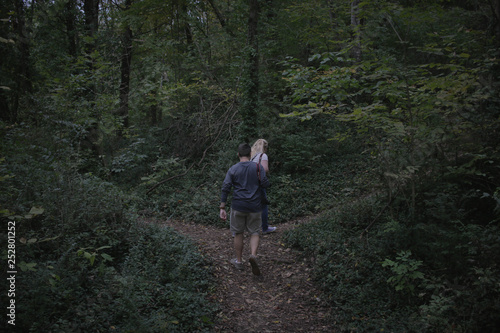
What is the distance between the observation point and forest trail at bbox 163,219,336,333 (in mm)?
4871

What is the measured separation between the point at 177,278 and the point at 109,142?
1072 centimetres

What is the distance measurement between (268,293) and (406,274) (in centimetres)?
245

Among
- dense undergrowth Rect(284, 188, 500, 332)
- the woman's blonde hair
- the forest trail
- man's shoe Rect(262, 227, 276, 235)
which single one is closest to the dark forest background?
dense undergrowth Rect(284, 188, 500, 332)

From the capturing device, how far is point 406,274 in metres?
4.67

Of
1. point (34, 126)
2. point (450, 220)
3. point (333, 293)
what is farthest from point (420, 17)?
point (34, 126)

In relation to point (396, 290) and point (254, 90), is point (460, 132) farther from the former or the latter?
point (254, 90)

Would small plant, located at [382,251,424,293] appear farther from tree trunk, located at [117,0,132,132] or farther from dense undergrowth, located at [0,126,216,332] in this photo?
tree trunk, located at [117,0,132,132]

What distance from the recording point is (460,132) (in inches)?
205

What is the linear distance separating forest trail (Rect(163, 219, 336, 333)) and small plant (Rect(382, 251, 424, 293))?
122 centimetres

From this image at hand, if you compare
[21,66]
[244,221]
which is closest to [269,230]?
[244,221]

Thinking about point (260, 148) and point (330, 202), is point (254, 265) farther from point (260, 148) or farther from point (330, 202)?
point (330, 202)

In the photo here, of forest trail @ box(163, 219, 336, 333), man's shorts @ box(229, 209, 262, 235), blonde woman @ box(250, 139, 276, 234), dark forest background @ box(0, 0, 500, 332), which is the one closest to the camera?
dark forest background @ box(0, 0, 500, 332)

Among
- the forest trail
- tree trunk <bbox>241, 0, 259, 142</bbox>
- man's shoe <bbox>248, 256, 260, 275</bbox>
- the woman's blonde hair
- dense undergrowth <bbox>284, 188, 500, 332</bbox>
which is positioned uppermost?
tree trunk <bbox>241, 0, 259, 142</bbox>

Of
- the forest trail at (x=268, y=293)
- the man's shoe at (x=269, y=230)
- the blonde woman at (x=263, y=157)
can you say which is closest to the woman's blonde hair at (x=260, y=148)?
the blonde woman at (x=263, y=157)
